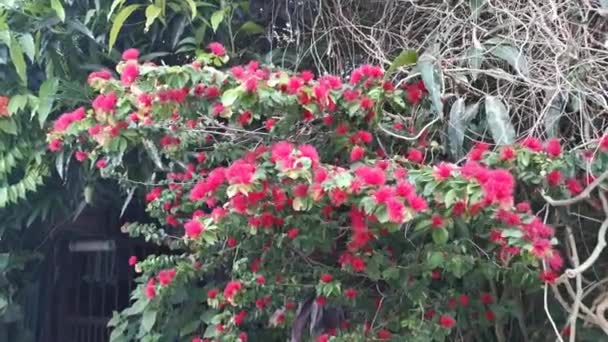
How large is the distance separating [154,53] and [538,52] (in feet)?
3.56

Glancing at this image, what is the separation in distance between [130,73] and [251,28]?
741 mm

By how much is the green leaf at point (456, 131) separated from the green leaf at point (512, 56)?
0.59ft

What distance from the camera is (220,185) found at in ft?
4.63

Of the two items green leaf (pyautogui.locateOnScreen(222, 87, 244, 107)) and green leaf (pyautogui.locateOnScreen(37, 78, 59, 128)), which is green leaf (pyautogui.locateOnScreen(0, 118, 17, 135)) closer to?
green leaf (pyautogui.locateOnScreen(37, 78, 59, 128))

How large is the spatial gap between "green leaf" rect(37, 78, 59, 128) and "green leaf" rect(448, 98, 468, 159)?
1107mm

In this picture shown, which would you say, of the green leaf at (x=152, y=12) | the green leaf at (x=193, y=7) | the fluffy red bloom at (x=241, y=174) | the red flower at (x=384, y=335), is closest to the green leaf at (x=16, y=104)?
the green leaf at (x=152, y=12)

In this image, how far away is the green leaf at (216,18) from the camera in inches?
75.1

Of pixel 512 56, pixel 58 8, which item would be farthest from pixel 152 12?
pixel 512 56

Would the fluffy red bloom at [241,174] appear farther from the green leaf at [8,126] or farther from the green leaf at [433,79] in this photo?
the green leaf at [8,126]

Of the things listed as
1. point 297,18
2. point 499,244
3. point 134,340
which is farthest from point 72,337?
point 499,244

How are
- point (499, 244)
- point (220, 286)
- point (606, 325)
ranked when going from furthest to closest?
point (220, 286), point (606, 325), point (499, 244)

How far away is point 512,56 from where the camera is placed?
170cm

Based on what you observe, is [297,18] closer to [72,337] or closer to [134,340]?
[134,340]

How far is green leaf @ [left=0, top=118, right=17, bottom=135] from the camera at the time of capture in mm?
1988
